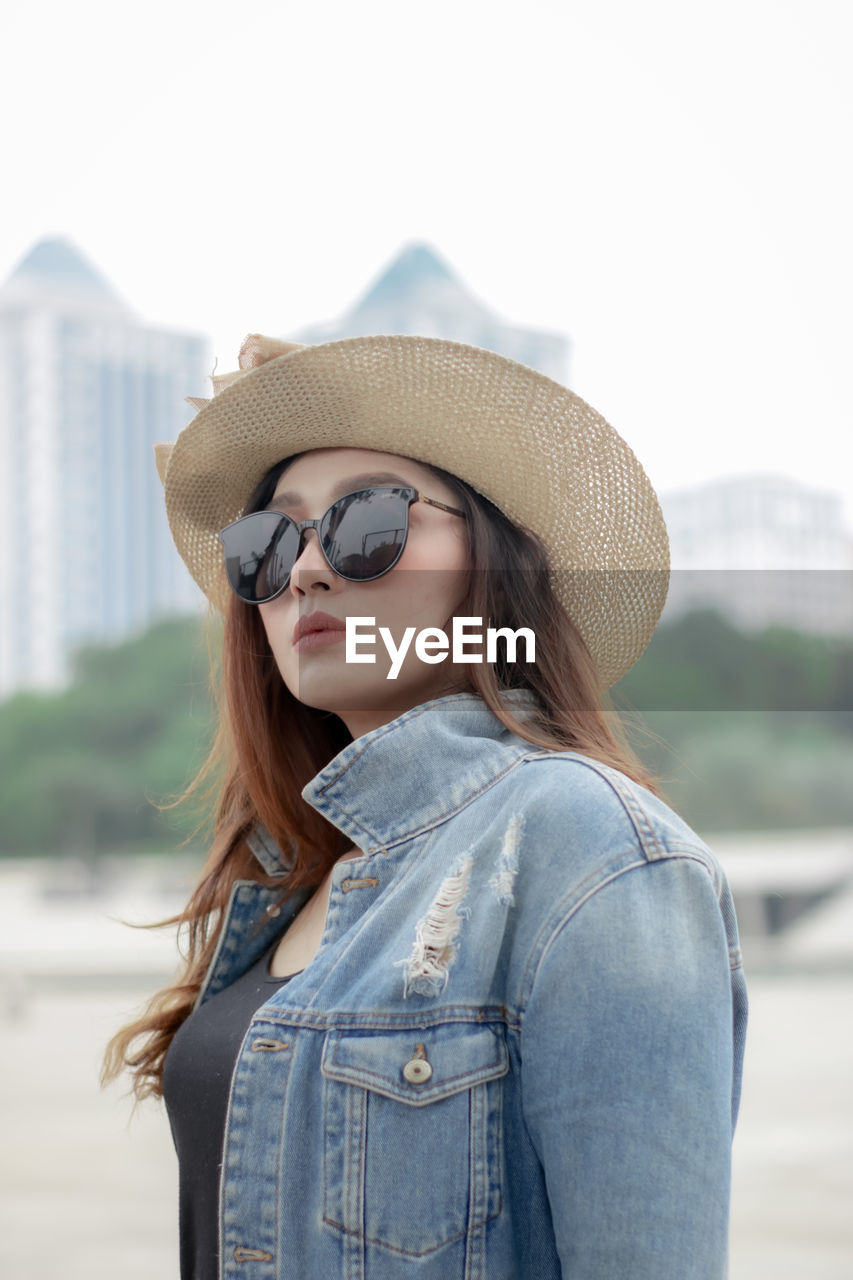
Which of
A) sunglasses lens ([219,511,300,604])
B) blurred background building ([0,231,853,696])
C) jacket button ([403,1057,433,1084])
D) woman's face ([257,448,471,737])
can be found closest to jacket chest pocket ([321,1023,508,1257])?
jacket button ([403,1057,433,1084])

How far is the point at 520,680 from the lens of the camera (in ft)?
4.22

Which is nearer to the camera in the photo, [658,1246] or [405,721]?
[658,1246]

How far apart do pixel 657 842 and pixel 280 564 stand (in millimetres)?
535

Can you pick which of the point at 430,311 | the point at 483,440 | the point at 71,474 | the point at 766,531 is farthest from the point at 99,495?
the point at 483,440

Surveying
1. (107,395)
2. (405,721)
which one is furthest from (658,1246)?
(107,395)

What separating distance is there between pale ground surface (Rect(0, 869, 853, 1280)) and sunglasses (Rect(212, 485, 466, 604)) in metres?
0.60

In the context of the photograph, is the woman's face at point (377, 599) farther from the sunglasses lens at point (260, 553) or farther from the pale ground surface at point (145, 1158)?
the pale ground surface at point (145, 1158)

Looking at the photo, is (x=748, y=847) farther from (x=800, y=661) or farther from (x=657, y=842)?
(x=657, y=842)

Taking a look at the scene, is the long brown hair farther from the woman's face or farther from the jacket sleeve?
the jacket sleeve

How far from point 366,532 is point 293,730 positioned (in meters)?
0.40

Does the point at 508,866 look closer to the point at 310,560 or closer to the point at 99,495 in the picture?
the point at 310,560

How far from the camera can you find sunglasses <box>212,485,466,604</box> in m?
1.21

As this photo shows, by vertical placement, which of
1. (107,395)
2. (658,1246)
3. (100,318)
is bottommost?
(658,1246)

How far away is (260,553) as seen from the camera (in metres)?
1.31
